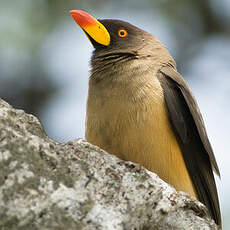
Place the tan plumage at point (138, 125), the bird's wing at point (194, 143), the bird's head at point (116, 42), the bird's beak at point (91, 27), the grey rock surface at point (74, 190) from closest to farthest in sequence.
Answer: the grey rock surface at point (74, 190) → the tan plumage at point (138, 125) → the bird's wing at point (194, 143) → the bird's head at point (116, 42) → the bird's beak at point (91, 27)

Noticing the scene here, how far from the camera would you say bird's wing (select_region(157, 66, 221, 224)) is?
16.7ft

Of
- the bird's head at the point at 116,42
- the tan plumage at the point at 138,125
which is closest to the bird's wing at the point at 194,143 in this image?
the tan plumage at the point at 138,125

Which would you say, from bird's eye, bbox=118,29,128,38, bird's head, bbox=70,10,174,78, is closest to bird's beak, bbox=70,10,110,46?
bird's head, bbox=70,10,174,78

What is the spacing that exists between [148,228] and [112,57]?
2.42 meters

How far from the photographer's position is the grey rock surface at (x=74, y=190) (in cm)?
282

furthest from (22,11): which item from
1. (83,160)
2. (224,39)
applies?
(83,160)

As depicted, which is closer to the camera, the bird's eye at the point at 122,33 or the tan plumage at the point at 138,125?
the tan plumage at the point at 138,125

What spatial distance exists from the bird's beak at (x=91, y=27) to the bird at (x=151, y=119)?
220mm

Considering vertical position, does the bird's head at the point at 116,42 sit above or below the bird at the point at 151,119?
above

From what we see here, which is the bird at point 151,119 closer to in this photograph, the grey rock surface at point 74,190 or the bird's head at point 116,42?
the bird's head at point 116,42

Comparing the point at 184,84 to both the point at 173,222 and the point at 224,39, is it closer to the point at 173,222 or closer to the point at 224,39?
the point at 173,222

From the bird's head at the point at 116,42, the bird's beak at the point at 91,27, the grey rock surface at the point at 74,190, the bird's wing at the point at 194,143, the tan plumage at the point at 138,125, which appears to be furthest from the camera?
the bird's beak at the point at 91,27

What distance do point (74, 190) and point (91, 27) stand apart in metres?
3.08

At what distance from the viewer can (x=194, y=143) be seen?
5223 millimetres
